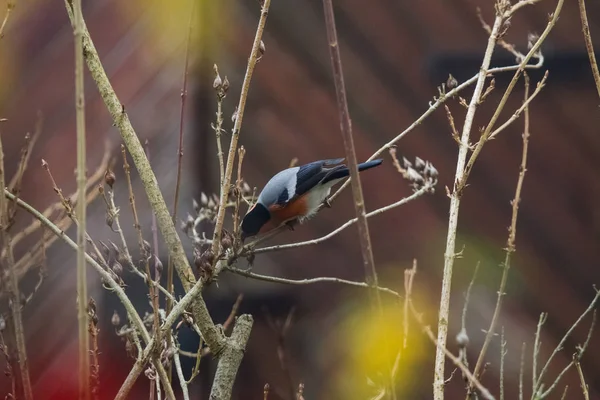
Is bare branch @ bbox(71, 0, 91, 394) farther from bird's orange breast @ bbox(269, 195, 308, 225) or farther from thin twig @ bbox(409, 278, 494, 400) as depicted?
bird's orange breast @ bbox(269, 195, 308, 225)

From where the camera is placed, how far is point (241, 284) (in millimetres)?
1354

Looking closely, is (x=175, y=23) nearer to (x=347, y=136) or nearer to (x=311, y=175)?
(x=311, y=175)

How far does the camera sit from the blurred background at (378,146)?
1339 mm

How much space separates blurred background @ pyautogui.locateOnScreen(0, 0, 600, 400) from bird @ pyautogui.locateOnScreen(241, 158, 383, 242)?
29 centimetres

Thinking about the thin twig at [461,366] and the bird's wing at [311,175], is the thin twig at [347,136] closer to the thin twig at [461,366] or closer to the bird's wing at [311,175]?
the thin twig at [461,366]

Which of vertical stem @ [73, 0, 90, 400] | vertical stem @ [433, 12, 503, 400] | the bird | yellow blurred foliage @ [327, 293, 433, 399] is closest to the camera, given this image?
vertical stem @ [73, 0, 90, 400]

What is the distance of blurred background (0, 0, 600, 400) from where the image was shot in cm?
134

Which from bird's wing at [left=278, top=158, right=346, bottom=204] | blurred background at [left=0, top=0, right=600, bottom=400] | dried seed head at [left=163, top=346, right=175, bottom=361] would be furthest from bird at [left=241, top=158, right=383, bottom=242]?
dried seed head at [left=163, top=346, right=175, bottom=361]

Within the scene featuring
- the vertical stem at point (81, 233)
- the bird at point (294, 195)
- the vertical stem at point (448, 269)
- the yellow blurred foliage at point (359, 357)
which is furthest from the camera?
the yellow blurred foliage at point (359, 357)

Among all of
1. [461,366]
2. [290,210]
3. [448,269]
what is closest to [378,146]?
[290,210]

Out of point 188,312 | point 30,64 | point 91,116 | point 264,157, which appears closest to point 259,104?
point 264,157

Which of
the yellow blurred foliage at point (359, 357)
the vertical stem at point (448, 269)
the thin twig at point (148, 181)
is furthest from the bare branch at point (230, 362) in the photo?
the yellow blurred foliage at point (359, 357)

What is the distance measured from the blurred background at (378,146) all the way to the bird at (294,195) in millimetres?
286

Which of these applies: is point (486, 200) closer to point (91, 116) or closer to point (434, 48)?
point (434, 48)
